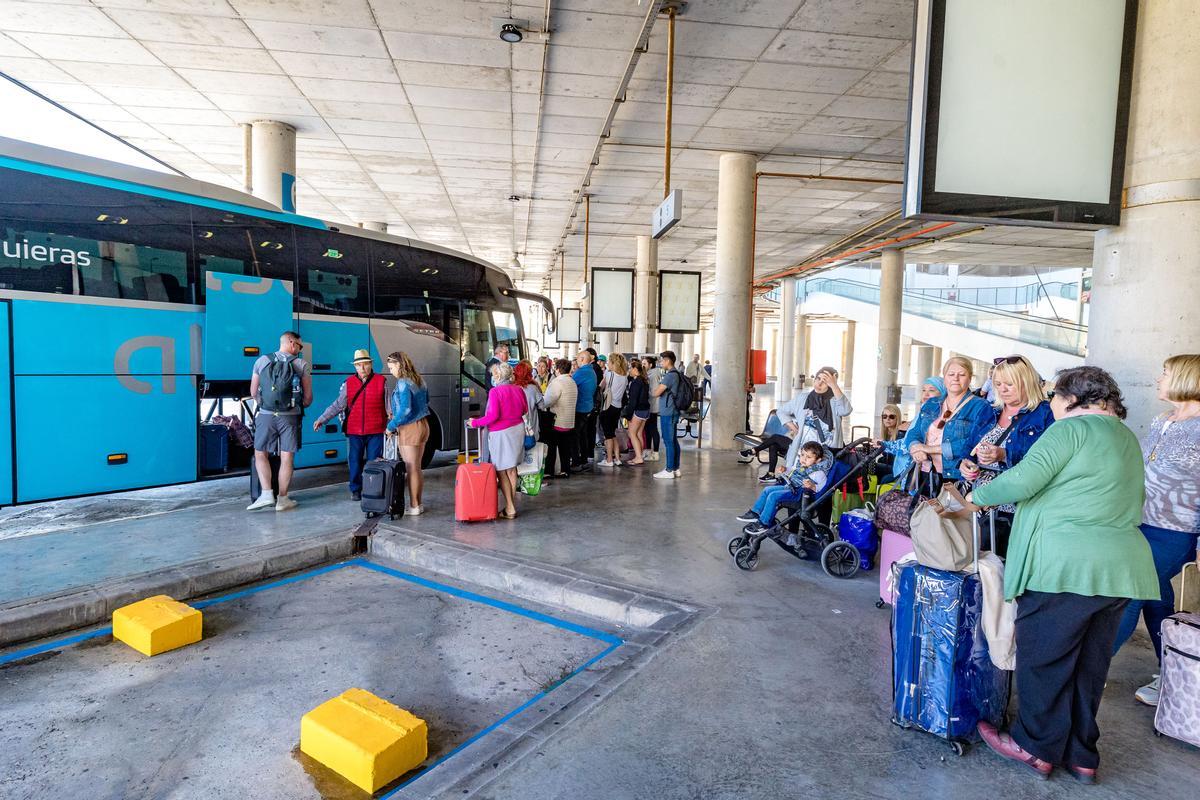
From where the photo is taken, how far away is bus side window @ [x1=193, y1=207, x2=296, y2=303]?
6898 millimetres

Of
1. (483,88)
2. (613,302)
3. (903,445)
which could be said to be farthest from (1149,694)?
(613,302)

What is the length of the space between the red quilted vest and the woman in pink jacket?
1.27 metres

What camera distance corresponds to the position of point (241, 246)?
23.8ft

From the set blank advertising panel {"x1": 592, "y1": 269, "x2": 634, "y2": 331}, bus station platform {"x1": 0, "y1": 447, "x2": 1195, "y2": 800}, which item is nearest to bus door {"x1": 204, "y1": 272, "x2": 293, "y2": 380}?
bus station platform {"x1": 0, "y1": 447, "x2": 1195, "y2": 800}

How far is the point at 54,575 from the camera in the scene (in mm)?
4871

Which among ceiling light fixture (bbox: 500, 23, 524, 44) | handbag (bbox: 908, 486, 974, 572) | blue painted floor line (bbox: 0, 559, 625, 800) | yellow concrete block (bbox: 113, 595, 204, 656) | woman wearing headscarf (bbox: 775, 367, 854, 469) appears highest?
ceiling light fixture (bbox: 500, 23, 524, 44)

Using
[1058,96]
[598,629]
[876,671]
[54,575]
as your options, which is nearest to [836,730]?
[876,671]

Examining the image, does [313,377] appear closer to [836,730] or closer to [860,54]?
[836,730]

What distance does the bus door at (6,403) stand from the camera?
18.0 feet

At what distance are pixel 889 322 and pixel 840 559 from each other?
19491 mm

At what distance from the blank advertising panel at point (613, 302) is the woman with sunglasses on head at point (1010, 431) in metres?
12.3

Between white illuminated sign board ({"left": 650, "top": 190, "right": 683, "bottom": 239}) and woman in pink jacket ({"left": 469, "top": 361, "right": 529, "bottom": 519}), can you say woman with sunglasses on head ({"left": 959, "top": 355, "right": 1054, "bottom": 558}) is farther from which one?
white illuminated sign board ({"left": 650, "top": 190, "right": 683, "bottom": 239})

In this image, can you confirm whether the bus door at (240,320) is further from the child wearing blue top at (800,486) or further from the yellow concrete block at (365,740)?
the child wearing blue top at (800,486)

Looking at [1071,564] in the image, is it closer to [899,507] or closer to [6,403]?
[899,507]
